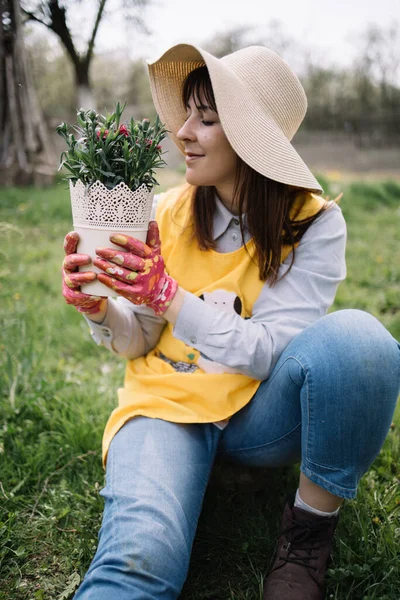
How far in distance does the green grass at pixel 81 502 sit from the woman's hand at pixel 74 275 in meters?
0.68

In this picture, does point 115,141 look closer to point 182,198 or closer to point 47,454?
point 182,198

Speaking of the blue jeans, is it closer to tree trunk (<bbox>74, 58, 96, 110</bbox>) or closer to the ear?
the ear

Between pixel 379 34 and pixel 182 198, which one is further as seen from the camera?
pixel 379 34

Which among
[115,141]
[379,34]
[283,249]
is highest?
[379,34]

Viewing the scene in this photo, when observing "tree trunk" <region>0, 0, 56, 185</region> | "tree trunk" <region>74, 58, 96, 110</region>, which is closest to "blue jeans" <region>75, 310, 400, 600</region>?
"tree trunk" <region>0, 0, 56, 185</region>

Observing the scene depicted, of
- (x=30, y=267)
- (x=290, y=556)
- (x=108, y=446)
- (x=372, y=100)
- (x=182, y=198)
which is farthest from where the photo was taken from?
(x=372, y=100)

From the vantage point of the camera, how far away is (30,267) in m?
3.87

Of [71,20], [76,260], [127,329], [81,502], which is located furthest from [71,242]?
[71,20]

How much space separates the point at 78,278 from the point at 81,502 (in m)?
0.80

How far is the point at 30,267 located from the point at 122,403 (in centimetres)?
252

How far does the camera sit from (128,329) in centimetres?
160

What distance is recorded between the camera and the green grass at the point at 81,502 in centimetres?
143

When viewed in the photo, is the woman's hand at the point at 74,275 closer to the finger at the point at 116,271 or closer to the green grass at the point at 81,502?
the finger at the point at 116,271

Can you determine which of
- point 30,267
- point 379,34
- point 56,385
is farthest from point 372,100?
point 56,385
